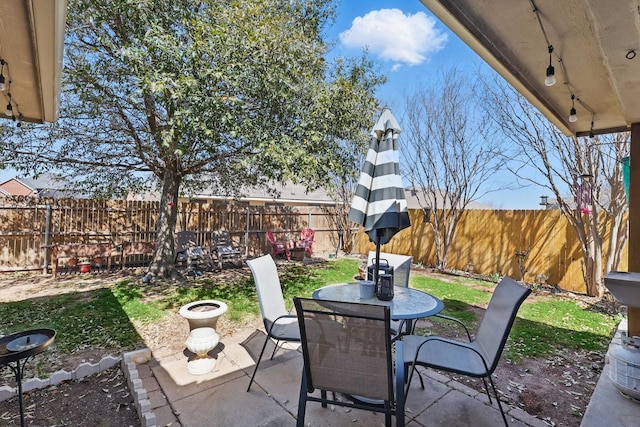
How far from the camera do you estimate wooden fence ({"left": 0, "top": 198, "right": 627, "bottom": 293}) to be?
6582mm

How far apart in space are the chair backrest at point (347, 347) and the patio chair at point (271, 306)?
63 cm

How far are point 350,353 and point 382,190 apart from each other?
4.49 ft

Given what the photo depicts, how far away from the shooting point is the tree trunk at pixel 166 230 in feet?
21.2

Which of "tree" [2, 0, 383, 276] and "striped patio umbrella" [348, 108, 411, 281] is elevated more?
"tree" [2, 0, 383, 276]

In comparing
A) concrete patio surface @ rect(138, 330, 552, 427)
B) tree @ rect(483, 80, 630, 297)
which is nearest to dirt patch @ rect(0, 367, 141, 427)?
concrete patio surface @ rect(138, 330, 552, 427)

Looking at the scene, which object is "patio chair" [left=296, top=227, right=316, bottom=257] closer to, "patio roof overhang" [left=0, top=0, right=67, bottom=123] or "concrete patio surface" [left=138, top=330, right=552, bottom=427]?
"concrete patio surface" [left=138, top=330, right=552, bottom=427]

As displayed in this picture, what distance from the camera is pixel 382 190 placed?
2643 mm

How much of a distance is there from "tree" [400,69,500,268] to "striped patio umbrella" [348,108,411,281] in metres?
6.24

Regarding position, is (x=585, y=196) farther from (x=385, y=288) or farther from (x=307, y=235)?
(x=307, y=235)

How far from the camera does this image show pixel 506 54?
217 centimetres

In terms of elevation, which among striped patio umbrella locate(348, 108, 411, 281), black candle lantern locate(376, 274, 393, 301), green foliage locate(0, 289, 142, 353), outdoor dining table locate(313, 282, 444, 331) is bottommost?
green foliage locate(0, 289, 142, 353)

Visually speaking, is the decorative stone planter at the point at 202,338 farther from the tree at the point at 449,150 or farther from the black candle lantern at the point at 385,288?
the tree at the point at 449,150

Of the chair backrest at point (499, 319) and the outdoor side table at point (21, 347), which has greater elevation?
the chair backrest at point (499, 319)

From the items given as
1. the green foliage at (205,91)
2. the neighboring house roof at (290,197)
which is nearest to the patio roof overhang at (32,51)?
the green foliage at (205,91)
